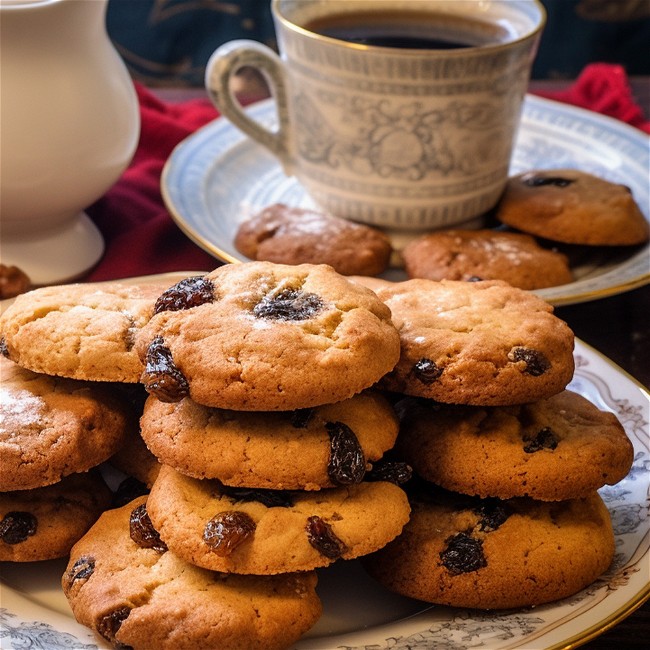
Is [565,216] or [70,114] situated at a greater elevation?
[70,114]

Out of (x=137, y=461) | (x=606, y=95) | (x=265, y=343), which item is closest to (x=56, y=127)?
(x=137, y=461)

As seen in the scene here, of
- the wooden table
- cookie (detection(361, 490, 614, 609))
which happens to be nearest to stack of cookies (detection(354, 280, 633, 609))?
cookie (detection(361, 490, 614, 609))

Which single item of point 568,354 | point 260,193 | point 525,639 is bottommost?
point 260,193

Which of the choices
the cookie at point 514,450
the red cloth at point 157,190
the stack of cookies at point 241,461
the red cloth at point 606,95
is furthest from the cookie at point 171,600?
the red cloth at point 606,95

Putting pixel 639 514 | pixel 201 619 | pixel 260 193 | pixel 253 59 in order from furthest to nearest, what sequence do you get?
1. pixel 260 193
2. pixel 253 59
3. pixel 639 514
4. pixel 201 619

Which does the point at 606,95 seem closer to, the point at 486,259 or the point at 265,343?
the point at 486,259

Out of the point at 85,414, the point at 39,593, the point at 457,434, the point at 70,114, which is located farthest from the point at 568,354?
the point at 70,114

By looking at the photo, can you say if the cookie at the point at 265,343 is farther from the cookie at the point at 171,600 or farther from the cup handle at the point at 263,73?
the cup handle at the point at 263,73

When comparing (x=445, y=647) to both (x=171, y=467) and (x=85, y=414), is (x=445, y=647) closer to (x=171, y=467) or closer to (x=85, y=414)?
(x=171, y=467)
